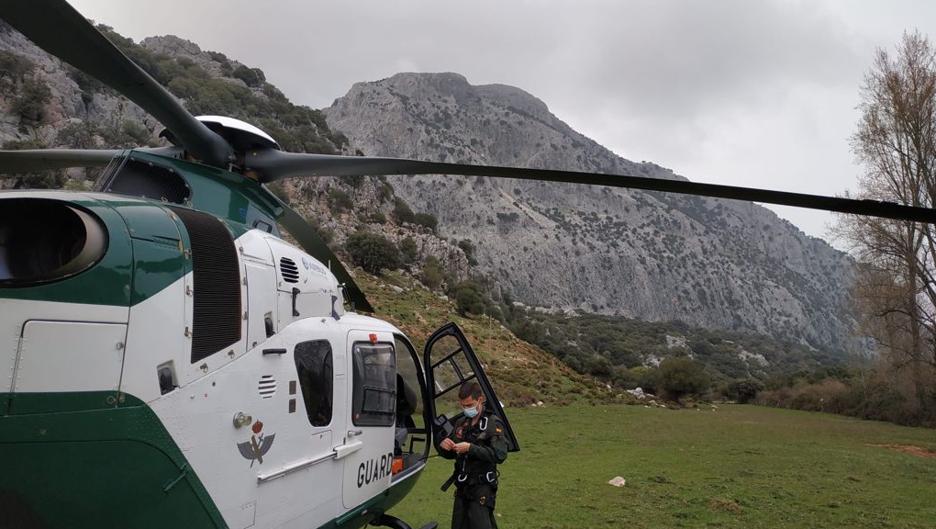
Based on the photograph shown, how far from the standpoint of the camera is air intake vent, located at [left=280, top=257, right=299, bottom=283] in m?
4.42

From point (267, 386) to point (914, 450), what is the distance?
26224 mm

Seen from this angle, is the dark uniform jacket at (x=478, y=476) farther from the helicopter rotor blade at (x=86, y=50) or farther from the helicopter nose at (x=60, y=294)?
the helicopter rotor blade at (x=86, y=50)

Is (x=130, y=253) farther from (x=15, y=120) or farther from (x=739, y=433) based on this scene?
(x=15, y=120)

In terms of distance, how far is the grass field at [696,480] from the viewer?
937 centimetres

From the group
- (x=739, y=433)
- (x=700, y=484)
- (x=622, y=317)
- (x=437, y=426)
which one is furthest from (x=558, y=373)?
(x=622, y=317)

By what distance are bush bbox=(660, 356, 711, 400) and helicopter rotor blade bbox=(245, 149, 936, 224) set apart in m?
43.2

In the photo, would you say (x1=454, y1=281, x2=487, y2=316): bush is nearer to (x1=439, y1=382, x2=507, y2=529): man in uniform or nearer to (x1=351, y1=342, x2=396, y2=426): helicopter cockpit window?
(x1=351, y1=342, x2=396, y2=426): helicopter cockpit window

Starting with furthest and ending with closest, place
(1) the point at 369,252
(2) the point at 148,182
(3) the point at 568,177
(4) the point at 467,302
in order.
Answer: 1. (4) the point at 467,302
2. (1) the point at 369,252
3. (2) the point at 148,182
4. (3) the point at 568,177

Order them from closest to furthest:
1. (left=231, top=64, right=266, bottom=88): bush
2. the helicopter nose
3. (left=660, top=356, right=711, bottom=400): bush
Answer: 1. the helicopter nose
2. (left=660, top=356, right=711, bottom=400): bush
3. (left=231, top=64, right=266, bottom=88): bush

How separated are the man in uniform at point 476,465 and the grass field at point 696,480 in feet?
11.1

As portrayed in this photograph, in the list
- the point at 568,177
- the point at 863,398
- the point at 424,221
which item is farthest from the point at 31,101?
the point at 863,398

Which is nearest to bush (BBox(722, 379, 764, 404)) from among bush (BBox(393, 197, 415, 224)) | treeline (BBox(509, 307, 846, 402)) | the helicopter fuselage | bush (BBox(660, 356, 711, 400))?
treeline (BBox(509, 307, 846, 402))

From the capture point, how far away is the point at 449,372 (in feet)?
22.1

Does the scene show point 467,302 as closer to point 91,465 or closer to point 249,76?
point 91,465
